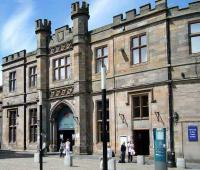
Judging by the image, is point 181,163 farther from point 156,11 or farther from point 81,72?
point 81,72

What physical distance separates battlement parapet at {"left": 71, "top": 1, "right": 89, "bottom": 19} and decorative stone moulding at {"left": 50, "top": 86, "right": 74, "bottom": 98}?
6141 mm

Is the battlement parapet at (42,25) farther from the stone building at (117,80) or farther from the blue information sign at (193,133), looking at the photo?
the blue information sign at (193,133)

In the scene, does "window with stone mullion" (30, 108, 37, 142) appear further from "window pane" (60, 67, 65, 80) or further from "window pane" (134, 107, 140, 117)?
"window pane" (134, 107, 140, 117)

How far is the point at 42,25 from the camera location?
4056 centimetres

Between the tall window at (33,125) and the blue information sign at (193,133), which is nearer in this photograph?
the blue information sign at (193,133)

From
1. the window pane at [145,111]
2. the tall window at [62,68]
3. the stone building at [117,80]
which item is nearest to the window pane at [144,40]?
the stone building at [117,80]

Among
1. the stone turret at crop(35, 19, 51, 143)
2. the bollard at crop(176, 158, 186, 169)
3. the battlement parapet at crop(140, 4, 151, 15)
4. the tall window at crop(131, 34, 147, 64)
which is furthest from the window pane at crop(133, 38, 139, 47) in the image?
the stone turret at crop(35, 19, 51, 143)

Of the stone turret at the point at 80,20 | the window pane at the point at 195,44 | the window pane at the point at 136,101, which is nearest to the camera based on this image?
the window pane at the point at 195,44

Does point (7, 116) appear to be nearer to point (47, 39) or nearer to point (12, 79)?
point (12, 79)

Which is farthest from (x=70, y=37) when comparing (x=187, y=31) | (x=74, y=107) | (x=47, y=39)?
(x=187, y=31)

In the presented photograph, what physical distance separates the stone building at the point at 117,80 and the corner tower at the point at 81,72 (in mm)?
80

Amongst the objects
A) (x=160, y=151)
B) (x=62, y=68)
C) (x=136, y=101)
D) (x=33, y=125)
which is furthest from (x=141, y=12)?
(x=33, y=125)

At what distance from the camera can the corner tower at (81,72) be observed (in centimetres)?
3484

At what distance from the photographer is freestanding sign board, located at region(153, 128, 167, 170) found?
1755 cm
